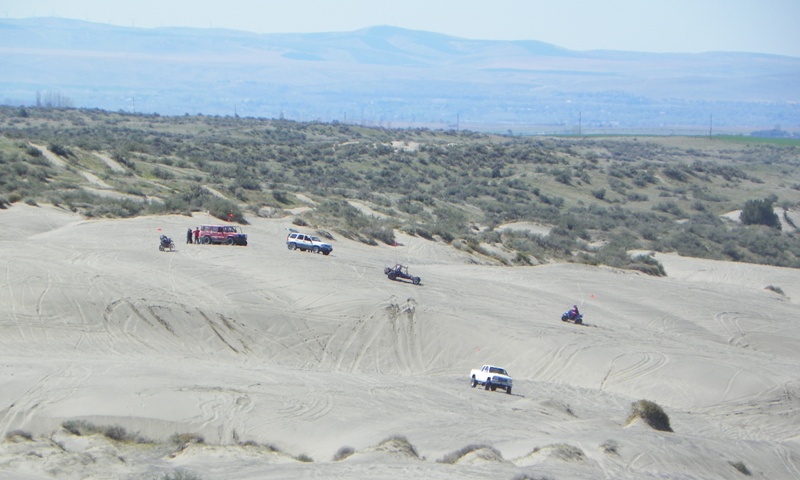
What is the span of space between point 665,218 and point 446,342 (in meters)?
51.9

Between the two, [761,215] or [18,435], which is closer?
[18,435]

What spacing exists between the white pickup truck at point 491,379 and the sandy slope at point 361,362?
528 mm

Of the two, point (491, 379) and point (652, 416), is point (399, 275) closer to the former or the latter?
point (491, 379)

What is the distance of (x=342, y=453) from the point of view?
70.6ft

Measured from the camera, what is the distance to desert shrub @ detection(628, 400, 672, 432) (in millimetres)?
26598

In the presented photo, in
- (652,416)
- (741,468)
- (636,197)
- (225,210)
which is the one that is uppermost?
(225,210)

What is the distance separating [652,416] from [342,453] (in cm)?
896

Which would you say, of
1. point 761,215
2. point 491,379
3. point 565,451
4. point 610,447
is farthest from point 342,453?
point 761,215

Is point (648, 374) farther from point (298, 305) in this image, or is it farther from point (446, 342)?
point (298, 305)

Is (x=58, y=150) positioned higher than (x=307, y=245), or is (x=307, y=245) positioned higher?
(x=58, y=150)

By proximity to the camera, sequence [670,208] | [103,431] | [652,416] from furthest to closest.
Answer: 1. [670,208]
2. [652,416]
3. [103,431]

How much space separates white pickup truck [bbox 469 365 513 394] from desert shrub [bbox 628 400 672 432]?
12.2 ft

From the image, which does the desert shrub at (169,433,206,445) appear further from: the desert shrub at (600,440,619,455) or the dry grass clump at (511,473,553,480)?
the desert shrub at (600,440,619,455)

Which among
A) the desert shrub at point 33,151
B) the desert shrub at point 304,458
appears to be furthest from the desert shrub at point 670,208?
the desert shrub at point 304,458
